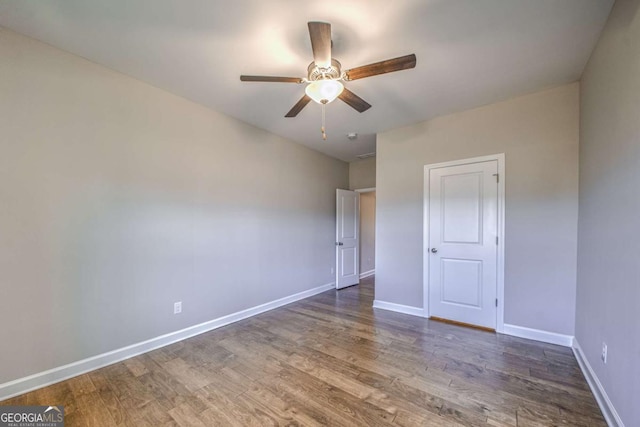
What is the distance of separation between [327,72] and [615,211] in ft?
7.03

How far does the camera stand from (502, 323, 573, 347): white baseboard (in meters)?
2.65

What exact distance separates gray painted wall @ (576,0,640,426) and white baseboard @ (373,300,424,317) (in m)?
1.61

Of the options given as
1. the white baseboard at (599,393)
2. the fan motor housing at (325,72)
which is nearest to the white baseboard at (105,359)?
the fan motor housing at (325,72)

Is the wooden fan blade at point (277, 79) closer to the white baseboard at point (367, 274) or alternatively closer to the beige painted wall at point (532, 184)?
the beige painted wall at point (532, 184)

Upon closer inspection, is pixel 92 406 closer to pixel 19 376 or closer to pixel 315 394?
pixel 19 376

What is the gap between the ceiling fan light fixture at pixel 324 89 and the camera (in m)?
1.85

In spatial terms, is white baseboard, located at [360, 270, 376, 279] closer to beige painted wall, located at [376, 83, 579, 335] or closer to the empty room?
the empty room

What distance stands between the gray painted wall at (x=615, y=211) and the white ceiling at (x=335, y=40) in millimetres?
314

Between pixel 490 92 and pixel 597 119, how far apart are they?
0.97m

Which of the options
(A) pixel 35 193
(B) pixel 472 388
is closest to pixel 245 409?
(B) pixel 472 388

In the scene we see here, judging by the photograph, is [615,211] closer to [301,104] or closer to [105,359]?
[301,104]

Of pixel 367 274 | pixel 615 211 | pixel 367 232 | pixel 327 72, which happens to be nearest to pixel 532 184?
pixel 615 211

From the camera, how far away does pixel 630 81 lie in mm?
1497

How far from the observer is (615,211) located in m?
1.67
